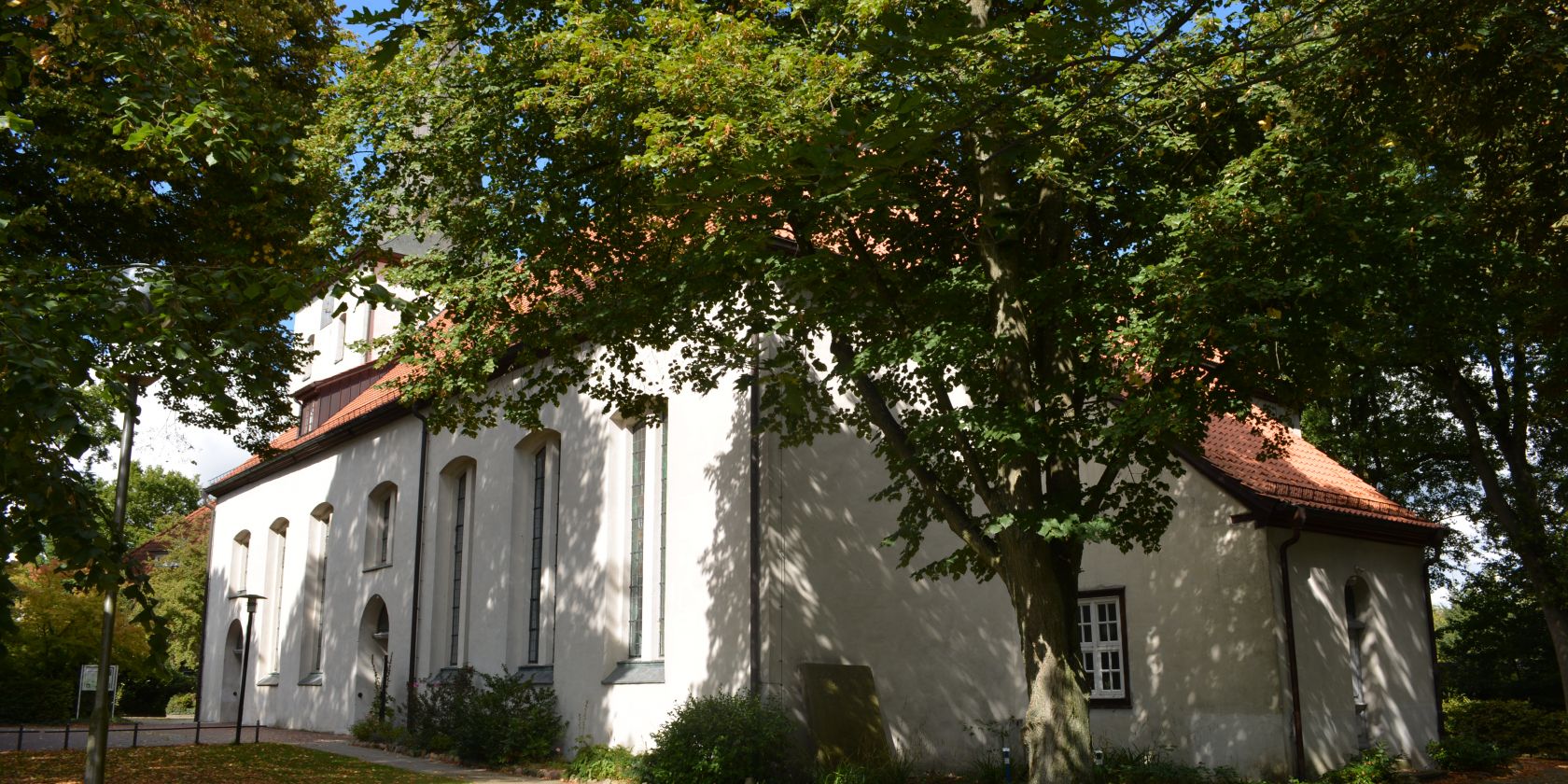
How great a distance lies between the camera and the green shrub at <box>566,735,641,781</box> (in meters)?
15.7

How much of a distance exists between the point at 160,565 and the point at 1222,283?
46.4 m

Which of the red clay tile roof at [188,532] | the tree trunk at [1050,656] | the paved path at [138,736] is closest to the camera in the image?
the tree trunk at [1050,656]

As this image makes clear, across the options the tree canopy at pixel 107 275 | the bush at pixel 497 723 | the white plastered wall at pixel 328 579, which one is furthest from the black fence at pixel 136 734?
the tree canopy at pixel 107 275

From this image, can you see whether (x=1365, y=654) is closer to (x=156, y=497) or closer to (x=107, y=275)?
(x=107, y=275)

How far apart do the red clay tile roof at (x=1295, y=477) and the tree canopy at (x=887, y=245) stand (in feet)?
14.6

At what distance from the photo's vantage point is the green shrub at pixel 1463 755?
17.7m

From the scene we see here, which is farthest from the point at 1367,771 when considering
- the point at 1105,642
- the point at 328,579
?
the point at 328,579

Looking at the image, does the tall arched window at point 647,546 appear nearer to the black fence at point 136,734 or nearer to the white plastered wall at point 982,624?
the white plastered wall at point 982,624

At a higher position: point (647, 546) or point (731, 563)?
point (647, 546)

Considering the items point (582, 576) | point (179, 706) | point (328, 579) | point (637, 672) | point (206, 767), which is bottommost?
point (179, 706)

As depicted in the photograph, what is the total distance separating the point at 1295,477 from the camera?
17.2 m

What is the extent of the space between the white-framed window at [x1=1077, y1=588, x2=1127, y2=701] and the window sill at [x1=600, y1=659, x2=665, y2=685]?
5.99 m

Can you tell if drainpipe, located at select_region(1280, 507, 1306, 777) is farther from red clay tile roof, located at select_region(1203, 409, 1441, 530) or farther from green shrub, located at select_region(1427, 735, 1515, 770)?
green shrub, located at select_region(1427, 735, 1515, 770)

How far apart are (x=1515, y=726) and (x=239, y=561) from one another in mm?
31050
